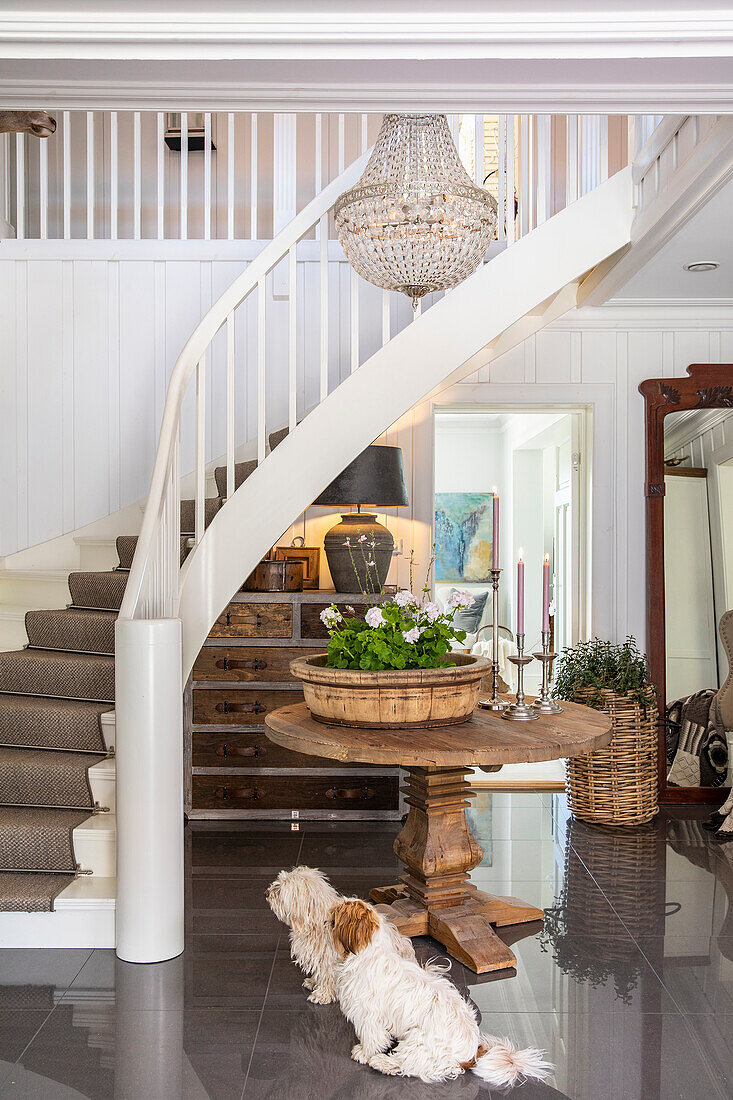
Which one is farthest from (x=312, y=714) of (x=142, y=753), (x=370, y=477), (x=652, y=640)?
(x=652, y=640)

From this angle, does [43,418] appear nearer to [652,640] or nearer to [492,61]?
[652,640]

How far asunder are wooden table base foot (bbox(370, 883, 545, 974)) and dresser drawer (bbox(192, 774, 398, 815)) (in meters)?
1.01

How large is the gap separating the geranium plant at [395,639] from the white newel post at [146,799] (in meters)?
0.51

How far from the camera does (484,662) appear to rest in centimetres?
278

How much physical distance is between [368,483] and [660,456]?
1.59 m

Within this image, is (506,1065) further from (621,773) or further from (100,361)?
(100,361)

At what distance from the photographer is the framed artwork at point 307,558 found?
15.5 feet

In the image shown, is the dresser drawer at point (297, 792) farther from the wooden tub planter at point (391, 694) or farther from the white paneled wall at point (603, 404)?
the wooden tub planter at point (391, 694)

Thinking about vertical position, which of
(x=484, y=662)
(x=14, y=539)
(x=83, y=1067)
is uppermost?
(x=14, y=539)

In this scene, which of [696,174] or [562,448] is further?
[562,448]

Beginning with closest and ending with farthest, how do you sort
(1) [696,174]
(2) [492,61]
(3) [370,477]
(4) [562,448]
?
(2) [492,61] → (1) [696,174] → (3) [370,477] → (4) [562,448]

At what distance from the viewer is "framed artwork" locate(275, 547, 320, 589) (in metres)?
4.71

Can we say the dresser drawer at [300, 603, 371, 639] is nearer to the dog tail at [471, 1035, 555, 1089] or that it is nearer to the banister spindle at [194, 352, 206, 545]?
the banister spindle at [194, 352, 206, 545]

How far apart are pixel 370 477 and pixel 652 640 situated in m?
1.71
